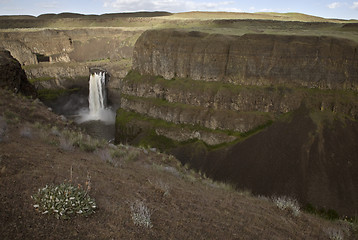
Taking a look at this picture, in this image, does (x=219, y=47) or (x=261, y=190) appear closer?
(x=261, y=190)

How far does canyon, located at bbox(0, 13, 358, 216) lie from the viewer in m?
22.1

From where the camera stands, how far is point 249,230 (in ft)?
Answer: 23.7

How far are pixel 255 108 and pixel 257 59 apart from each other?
549 cm

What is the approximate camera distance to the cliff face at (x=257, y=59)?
2698cm

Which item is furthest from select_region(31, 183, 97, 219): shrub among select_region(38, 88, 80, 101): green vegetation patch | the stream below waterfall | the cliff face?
select_region(38, 88, 80, 101): green vegetation patch

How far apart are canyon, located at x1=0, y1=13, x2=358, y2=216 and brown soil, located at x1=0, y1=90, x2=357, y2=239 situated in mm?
12994

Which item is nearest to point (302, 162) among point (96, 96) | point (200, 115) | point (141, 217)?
point (200, 115)

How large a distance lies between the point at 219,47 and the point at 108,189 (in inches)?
1085

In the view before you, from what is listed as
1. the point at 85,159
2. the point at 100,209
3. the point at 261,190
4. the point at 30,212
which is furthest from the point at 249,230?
the point at 261,190

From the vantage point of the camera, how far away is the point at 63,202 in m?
5.70

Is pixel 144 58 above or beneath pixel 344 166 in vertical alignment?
above

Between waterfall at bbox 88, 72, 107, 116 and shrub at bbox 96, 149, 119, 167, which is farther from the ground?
shrub at bbox 96, 149, 119, 167

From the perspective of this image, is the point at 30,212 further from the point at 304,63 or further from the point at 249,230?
the point at 304,63

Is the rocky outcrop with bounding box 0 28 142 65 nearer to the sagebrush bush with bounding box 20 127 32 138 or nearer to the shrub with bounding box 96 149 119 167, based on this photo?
the sagebrush bush with bounding box 20 127 32 138
